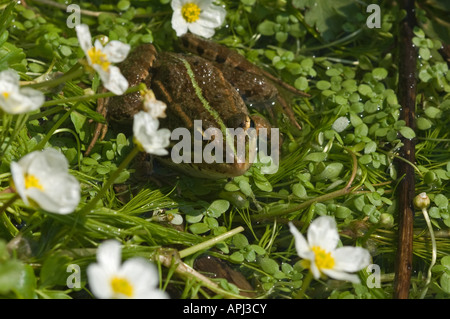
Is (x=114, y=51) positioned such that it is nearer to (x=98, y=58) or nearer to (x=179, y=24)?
(x=98, y=58)

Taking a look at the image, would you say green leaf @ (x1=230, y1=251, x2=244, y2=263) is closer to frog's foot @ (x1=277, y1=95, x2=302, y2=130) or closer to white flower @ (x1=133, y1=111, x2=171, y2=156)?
white flower @ (x1=133, y1=111, x2=171, y2=156)

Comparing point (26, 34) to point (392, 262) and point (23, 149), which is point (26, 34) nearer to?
point (23, 149)

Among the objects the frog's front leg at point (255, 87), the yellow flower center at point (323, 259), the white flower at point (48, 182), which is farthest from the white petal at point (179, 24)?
the yellow flower center at point (323, 259)

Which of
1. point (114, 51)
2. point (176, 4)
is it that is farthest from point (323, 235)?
point (176, 4)

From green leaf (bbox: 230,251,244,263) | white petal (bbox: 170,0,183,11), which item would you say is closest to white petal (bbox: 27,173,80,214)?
green leaf (bbox: 230,251,244,263)

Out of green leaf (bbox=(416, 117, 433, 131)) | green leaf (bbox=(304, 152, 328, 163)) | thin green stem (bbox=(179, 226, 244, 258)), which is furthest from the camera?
green leaf (bbox=(416, 117, 433, 131))

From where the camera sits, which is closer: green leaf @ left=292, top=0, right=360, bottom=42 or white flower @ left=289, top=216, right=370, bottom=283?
white flower @ left=289, top=216, right=370, bottom=283
